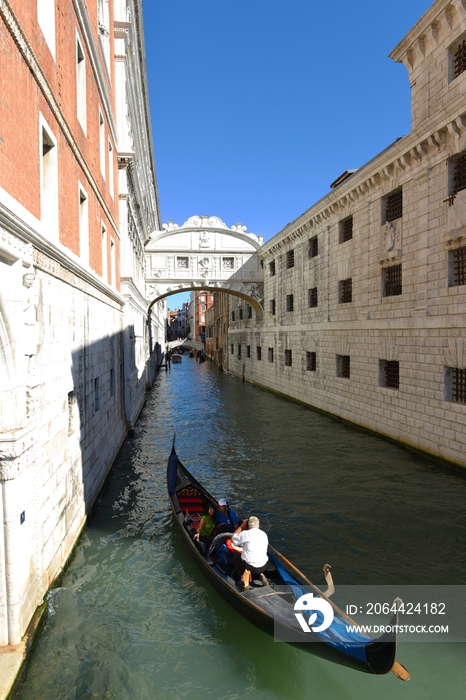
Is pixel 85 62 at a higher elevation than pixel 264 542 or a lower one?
higher

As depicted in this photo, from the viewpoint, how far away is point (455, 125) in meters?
10.3

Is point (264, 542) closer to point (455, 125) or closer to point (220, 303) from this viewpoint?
point (455, 125)

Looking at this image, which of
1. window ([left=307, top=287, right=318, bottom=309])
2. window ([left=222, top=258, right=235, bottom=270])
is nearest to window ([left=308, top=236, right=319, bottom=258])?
window ([left=307, top=287, right=318, bottom=309])

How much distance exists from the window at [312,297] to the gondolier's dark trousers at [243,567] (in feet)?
49.4

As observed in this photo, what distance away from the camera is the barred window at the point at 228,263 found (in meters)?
26.7

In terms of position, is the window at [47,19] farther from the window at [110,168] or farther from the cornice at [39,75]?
the window at [110,168]

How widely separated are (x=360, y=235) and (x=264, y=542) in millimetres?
12203

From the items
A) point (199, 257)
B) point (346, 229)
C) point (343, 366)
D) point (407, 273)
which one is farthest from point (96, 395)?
point (199, 257)

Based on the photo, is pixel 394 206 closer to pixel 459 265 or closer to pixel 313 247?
pixel 459 265

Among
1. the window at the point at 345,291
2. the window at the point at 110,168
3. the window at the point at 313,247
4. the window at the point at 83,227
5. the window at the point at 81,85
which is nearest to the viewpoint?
the window at the point at 81,85

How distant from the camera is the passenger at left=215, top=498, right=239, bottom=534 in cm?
685

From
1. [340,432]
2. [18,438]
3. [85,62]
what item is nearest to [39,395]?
[18,438]

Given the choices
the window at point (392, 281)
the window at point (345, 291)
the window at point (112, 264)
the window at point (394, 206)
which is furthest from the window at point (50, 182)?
the window at point (345, 291)

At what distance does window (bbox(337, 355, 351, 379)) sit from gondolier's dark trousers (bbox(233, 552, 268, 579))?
1146 centimetres
